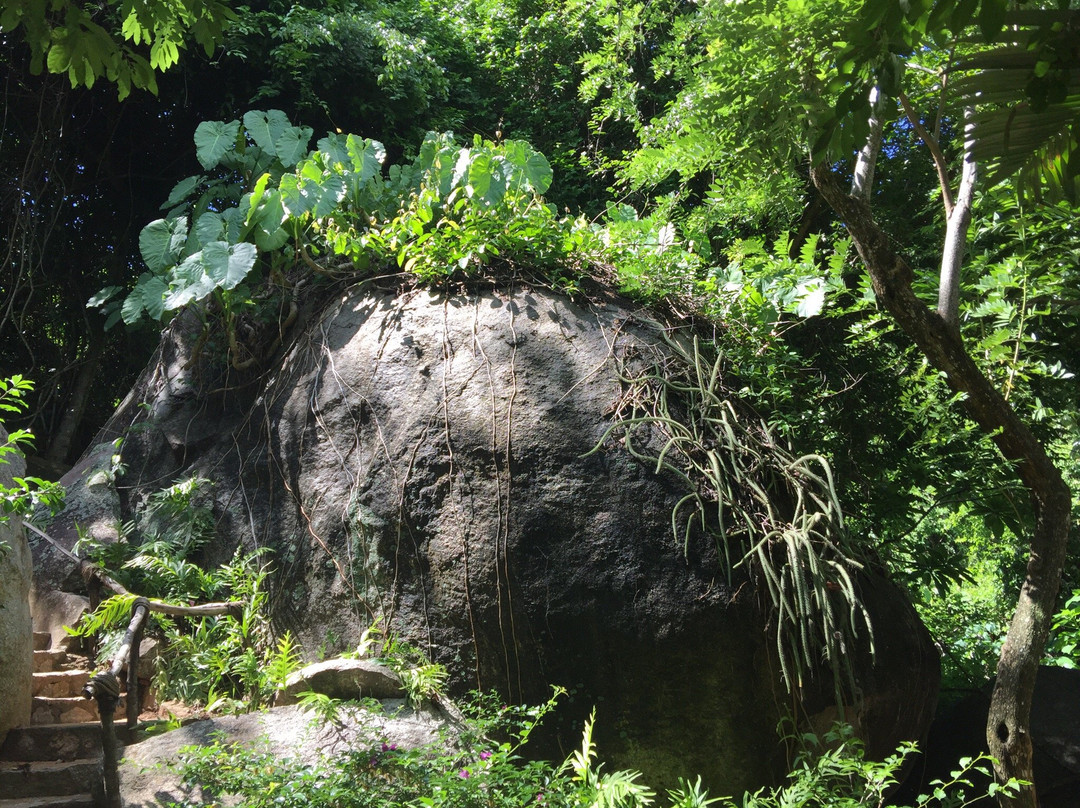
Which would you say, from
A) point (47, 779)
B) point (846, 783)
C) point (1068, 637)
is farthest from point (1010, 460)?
point (47, 779)

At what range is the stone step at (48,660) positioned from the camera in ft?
16.7

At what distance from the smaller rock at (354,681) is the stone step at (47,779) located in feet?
3.24

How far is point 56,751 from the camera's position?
13.9ft

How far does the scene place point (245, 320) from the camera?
591cm

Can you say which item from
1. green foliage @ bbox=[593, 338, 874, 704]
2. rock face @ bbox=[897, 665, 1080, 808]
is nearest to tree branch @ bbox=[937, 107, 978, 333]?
green foliage @ bbox=[593, 338, 874, 704]

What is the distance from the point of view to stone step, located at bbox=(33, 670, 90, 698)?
15.9ft

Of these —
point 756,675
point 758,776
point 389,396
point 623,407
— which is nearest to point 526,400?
point 623,407

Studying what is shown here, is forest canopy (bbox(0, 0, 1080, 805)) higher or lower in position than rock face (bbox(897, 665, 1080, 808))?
higher

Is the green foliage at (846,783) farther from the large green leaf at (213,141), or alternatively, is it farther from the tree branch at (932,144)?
the large green leaf at (213,141)

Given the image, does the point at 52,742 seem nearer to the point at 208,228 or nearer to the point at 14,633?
the point at 14,633

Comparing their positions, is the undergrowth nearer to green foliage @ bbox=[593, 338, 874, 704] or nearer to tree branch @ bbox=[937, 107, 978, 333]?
green foliage @ bbox=[593, 338, 874, 704]

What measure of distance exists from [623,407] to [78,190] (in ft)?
21.7

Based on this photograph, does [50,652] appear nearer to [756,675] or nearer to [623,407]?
[623,407]

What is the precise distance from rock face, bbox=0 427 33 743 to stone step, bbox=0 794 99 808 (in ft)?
1.30
